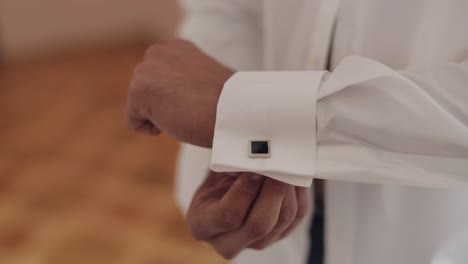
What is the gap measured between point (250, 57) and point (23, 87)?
6.65 ft

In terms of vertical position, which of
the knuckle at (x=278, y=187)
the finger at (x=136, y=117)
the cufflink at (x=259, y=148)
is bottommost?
the knuckle at (x=278, y=187)

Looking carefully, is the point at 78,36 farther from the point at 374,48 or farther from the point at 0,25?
the point at 374,48

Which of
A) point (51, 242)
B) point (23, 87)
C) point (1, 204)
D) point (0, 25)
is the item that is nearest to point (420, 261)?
point (51, 242)

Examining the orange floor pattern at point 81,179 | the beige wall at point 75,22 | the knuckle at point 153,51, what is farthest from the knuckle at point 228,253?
the beige wall at point 75,22

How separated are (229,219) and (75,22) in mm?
2557

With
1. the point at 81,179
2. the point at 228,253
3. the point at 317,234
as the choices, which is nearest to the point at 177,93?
the point at 228,253

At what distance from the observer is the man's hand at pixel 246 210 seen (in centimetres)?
64

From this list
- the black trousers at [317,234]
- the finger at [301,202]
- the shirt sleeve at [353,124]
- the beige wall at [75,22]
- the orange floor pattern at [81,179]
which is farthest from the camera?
the beige wall at [75,22]

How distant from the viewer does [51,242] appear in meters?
1.90

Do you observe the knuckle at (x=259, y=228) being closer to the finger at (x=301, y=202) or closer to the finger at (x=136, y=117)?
the finger at (x=301, y=202)

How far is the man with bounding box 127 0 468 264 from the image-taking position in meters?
0.57

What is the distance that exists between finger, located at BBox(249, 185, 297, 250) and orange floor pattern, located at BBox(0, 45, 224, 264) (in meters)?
1.17

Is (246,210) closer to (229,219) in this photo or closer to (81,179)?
(229,219)

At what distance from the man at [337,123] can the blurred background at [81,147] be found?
1142 mm
